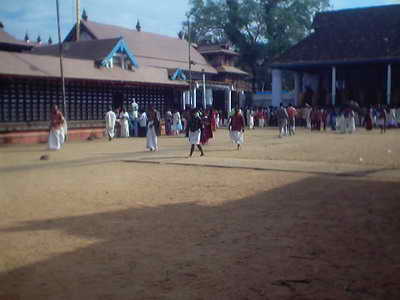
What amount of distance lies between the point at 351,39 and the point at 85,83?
20493 millimetres

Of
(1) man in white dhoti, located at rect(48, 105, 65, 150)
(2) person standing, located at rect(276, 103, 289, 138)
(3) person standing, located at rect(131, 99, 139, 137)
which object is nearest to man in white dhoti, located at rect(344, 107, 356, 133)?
(2) person standing, located at rect(276, 103, 289, 138)

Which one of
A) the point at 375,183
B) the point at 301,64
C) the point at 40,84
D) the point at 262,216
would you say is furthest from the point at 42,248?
the point at 301,64

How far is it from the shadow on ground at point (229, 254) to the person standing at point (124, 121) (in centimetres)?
1808

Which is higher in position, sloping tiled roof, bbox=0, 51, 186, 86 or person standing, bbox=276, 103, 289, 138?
sloping tiled roof, bbox=0, 51, 186, 86

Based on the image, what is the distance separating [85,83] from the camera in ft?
76.4

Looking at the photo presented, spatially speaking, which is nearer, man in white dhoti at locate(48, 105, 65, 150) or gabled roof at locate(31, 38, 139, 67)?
man in white dhoti at locate(48, 105, 65, 150)

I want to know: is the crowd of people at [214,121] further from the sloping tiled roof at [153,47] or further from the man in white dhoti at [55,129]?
the sloping tiled roof at [153,47]

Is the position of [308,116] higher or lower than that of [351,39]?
lower

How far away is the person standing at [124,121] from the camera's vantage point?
2508 cm

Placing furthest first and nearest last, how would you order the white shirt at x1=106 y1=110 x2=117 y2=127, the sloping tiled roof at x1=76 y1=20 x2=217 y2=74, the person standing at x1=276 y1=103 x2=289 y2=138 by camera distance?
the sloping tiled roof at x1=76 y1=20 x2=217 y2=74, the white shirt at x1=106 y1=110 x2=117 y2=127, the person standing at x1=276 y1=103 x2=289 y2=138

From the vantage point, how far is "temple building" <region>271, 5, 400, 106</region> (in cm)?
3181

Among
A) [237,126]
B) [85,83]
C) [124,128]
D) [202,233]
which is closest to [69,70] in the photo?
[85,83]

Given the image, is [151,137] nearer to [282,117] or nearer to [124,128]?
[282,117]

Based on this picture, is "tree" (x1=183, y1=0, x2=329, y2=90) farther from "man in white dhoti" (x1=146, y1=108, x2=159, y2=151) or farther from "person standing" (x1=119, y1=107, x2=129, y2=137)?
"man in white dhoti" (x1=146, y1=108, x2=159, y2=151)
